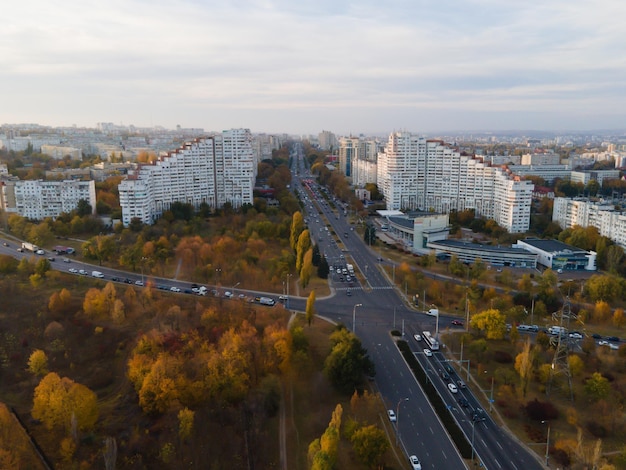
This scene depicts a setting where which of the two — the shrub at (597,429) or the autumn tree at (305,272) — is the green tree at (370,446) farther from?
the autumn tree at (305,272)

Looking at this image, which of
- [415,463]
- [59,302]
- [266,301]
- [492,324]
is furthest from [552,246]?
[59,302]

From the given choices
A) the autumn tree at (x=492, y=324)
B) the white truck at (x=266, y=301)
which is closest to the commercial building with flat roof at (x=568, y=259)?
the autumn tree at (x=492, y=324)

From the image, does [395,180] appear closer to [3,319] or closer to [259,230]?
[259,230]

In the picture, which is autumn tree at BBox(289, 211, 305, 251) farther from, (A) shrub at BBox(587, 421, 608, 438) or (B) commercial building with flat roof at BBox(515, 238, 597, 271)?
(A) shrub at BBox(587, 421, 608, 438)

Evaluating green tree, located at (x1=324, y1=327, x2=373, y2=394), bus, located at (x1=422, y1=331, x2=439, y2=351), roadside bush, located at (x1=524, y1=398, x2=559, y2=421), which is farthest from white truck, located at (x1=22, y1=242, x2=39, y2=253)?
roadside bush, located at (x1=524, y1=398, x2=559, y2=421)

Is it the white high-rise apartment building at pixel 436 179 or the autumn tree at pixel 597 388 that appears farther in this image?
the white high-rise apartment building at pixel 436 179

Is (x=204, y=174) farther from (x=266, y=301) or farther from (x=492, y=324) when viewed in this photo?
(x=492, y=324)

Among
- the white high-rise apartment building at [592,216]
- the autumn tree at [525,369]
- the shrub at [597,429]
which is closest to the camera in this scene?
the shrub at [597,429]
